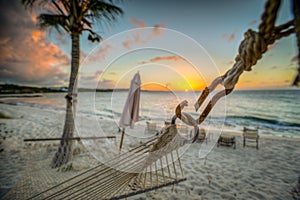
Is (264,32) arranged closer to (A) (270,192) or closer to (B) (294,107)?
(A) (270,192)

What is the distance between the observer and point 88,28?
12.2 feet

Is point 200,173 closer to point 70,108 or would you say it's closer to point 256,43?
point 70,108

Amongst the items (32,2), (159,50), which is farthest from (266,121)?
(32,2)

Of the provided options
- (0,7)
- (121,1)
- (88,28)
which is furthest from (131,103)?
(0,7)

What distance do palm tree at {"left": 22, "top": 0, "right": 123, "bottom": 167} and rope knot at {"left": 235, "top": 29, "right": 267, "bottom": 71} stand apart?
11.9ft

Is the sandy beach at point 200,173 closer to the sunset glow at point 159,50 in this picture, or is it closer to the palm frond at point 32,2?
the sunset glow at point 159,50

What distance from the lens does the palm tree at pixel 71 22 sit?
3.29m

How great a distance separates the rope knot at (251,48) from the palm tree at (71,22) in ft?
11.9

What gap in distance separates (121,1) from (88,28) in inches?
41.3

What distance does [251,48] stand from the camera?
0.95 feet

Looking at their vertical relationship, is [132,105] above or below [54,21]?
below

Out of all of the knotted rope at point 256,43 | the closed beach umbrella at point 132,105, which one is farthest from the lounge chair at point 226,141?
the knotted rope at point 256,43

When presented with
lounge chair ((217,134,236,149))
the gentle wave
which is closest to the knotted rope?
lounge chair ((217,134,236,149))

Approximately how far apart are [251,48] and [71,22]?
13.2 feet
